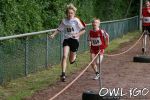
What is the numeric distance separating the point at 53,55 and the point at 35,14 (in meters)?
3.57

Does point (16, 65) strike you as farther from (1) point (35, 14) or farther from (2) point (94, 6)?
(2) point (94, 6)

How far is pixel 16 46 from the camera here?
12.4 meters

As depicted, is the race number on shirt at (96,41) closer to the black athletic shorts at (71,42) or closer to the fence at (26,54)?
the black athletic shorts at (71,42)

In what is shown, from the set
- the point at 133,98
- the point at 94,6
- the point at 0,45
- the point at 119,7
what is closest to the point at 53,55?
the point at 0,45

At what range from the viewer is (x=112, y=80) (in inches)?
501

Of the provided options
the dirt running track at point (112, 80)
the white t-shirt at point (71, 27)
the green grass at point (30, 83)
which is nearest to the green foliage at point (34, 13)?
the green grass at point (30, 83)

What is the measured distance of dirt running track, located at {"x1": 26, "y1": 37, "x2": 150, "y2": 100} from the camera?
1070 centimetres

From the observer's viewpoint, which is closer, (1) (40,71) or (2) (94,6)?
(1) (40,71)

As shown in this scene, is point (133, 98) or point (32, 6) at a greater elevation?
point (32, 6)

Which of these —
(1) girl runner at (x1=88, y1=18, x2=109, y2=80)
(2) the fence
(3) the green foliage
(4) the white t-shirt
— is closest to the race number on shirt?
(1) girl runner at (x1=88, y1=18, x2=109, y2=80)

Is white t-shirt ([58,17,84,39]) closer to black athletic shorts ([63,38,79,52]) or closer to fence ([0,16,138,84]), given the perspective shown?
black athletic shorts ([63,38,79,52])

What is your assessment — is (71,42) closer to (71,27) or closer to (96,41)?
(71,27)

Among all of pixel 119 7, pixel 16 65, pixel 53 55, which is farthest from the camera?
pixel 119 7

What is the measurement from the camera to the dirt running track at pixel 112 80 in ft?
35.1
